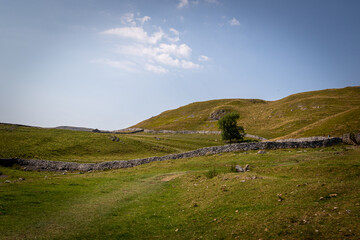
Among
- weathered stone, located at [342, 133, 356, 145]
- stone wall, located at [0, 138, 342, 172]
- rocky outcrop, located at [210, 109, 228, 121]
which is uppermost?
rocky outcrop, located at [210, 109, 228, 121]

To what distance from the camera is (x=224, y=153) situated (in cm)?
3831

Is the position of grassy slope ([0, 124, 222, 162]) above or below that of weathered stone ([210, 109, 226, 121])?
below

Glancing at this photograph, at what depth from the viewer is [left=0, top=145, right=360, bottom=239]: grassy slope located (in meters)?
10.0

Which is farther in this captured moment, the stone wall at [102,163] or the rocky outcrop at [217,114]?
the rocky outcrop at [217,114]

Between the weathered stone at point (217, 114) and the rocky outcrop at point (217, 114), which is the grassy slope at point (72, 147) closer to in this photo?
the rocky outcrop at point (217, 114)

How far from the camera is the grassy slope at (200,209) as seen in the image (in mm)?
10023

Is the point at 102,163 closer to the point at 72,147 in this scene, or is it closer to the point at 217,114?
the point at 72,147

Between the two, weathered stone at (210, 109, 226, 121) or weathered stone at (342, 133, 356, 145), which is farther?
weathered stone at (210, 109, 226, 121)

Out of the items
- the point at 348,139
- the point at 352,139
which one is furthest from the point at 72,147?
the point at 352,139

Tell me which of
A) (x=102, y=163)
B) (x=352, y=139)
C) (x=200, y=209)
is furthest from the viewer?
(x=102, y=163)

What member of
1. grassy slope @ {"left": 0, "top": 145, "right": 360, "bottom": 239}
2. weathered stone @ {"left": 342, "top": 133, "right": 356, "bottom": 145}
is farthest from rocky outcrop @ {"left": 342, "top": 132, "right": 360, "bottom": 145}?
grassy slope @ {"left": 0, "top": 145, "right": 360, "bottom": 239}

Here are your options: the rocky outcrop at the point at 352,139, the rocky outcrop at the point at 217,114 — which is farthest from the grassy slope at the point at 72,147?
the rocky outcrop at the point at 217,114

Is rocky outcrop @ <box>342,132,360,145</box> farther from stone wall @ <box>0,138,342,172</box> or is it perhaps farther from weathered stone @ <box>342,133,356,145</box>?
stone wall @ <box>0,138,342,172</box>

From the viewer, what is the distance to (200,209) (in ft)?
48.8
